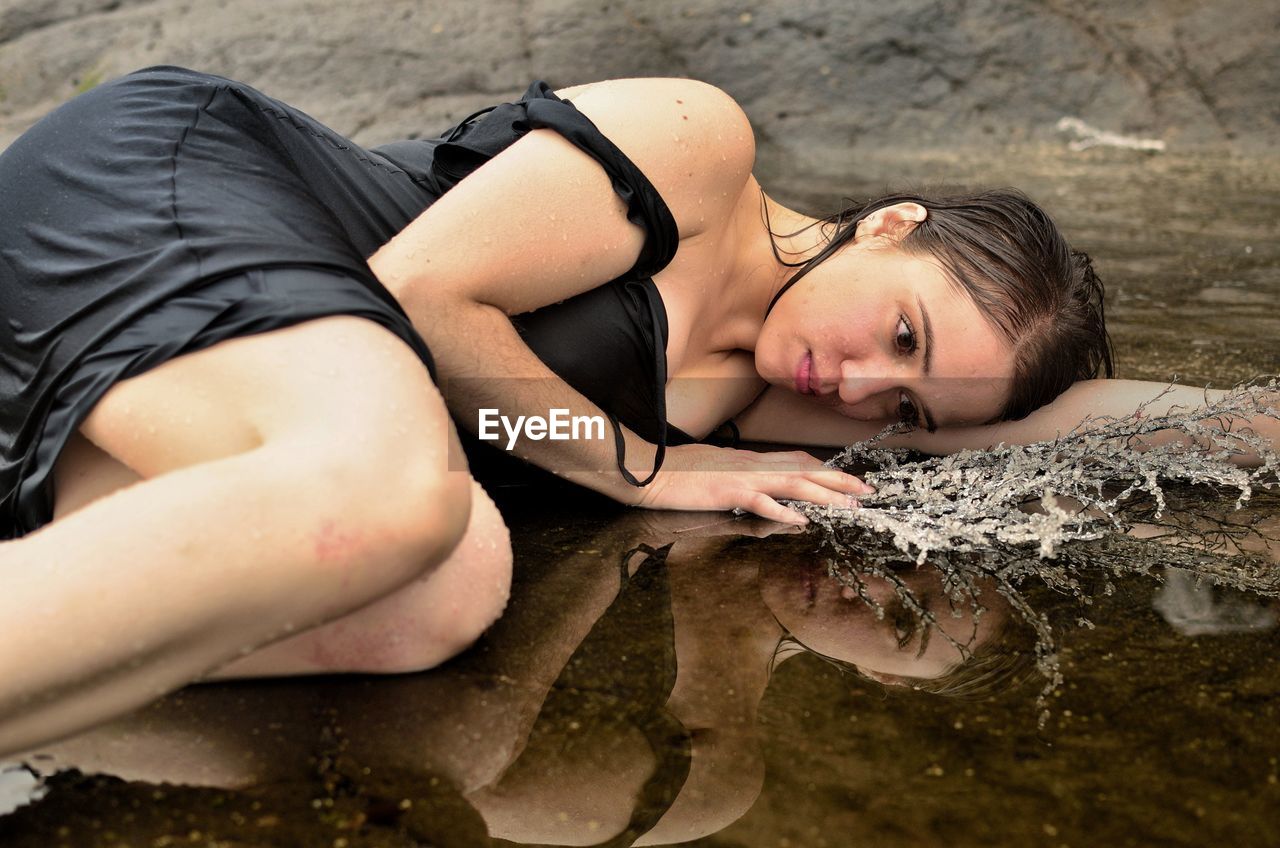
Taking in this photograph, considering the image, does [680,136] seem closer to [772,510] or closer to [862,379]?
[862,379]

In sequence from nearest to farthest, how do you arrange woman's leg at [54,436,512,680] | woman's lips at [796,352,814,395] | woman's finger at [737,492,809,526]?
woman's leg at [54,436,512,680]
woman's finger at [737,492,809,526]
woman's lips at [796,352,814,395]

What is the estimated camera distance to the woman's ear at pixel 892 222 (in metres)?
→ 2.29

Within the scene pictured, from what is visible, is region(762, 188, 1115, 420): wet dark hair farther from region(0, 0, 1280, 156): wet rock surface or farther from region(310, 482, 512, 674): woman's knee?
region(0, 0, 1280, 156): wet rock surface

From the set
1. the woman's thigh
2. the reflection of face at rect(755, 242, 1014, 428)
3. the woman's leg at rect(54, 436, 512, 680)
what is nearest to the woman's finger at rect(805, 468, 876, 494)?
the reflection of face at rect(755, 242, 1014, 428)

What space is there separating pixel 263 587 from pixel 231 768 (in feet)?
0.76

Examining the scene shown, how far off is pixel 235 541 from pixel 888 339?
127cm

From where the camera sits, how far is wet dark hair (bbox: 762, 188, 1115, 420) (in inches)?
86.5

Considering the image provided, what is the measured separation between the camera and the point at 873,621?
1.77 metres

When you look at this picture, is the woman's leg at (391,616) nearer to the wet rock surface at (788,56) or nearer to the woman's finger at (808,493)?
the woman's finger at (808,493)

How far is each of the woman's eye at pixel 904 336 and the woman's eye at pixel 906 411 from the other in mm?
122

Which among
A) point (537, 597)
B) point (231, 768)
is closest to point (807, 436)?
point (537, 597)

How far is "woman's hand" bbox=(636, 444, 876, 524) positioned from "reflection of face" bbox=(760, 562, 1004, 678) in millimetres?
207

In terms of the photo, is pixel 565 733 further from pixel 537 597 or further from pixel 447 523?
pixel 537 597

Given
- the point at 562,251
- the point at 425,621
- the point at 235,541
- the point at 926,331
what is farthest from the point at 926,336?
the point at 235,541
